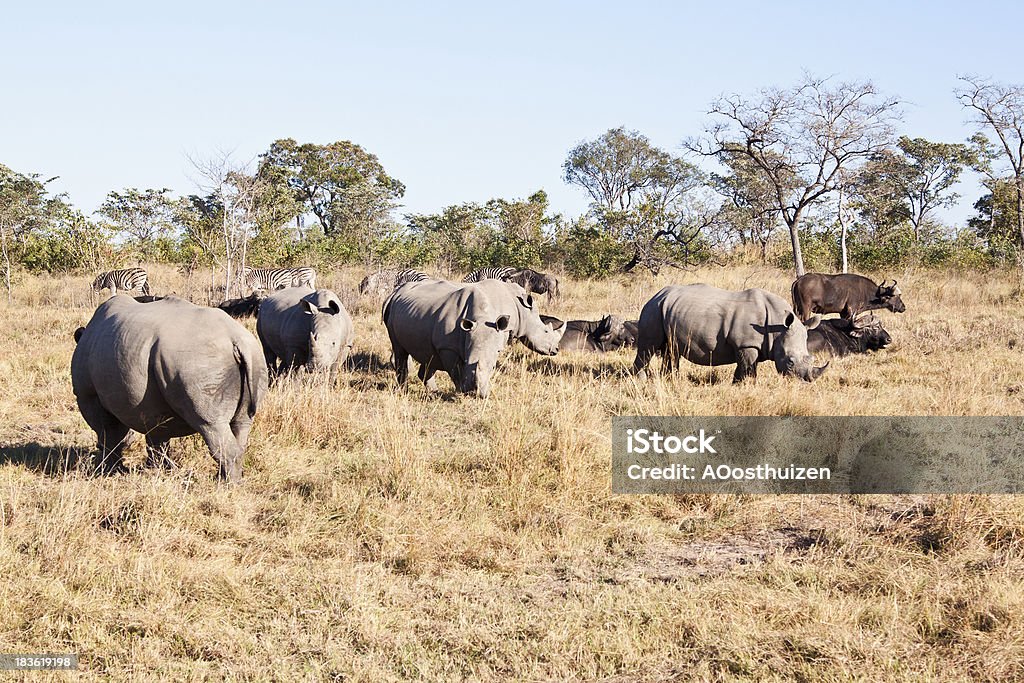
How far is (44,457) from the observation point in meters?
7.16

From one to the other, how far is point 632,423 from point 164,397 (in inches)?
162

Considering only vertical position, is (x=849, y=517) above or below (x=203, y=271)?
below

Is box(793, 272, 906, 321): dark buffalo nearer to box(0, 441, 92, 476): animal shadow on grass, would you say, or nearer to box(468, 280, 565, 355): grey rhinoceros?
box(468, 280, 565, 355): grey rhinoceros

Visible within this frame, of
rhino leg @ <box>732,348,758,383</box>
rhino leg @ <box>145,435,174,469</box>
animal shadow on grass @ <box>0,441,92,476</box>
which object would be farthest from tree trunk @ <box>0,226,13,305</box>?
rhino leg @ <box>732,348,758,383</box>

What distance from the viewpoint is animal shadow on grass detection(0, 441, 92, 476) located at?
6.71 meters

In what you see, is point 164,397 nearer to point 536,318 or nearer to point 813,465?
point 813,465

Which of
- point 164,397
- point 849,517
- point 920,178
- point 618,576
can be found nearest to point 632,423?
point 849,517

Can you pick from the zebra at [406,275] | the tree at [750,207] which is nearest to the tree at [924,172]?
the tree at [750,207]

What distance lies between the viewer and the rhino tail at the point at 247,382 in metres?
6.20

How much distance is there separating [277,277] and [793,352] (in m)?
16.9

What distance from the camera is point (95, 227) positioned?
24.5 m

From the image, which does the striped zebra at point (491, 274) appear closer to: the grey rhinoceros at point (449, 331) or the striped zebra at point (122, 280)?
the striped zebra at point (122, 280)

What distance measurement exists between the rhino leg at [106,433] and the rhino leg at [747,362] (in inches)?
276

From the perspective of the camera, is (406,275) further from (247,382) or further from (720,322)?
(247,382)
